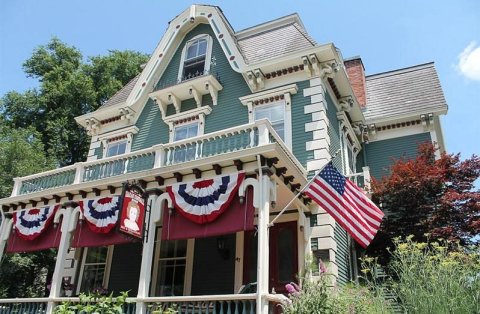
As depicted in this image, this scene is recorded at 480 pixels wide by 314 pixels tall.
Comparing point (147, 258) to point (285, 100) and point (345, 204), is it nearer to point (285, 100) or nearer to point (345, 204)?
point (345, 204)

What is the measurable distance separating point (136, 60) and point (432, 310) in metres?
30.1

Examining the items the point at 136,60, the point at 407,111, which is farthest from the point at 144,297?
the point at 136,60

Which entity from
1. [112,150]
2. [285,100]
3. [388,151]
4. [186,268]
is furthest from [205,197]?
[388,151]

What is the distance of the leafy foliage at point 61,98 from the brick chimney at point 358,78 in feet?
55.5

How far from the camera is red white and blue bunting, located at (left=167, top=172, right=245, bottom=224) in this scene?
8.44m

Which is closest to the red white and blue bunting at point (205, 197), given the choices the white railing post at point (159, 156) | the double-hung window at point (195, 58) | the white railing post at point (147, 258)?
the white railing post at point (147, 258)

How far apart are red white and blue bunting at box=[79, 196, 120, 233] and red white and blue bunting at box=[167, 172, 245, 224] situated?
1646mm

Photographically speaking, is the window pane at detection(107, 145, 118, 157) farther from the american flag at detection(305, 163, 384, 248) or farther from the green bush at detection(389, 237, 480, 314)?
the green bush at detection(389, 237, 480, 314)

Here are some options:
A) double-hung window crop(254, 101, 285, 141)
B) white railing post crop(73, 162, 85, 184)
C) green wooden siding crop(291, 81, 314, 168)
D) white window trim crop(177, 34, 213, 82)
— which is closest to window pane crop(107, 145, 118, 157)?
white window trim crop(177, 34, 213, 82)

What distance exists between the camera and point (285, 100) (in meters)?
11.7

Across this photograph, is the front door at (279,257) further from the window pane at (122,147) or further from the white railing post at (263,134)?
the window pane at (122,147)

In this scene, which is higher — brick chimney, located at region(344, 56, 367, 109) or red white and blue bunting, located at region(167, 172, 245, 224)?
brick chimney, located at region(344, 56, 367, 109)

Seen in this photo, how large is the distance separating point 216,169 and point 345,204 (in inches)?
111

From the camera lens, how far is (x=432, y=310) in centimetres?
517
